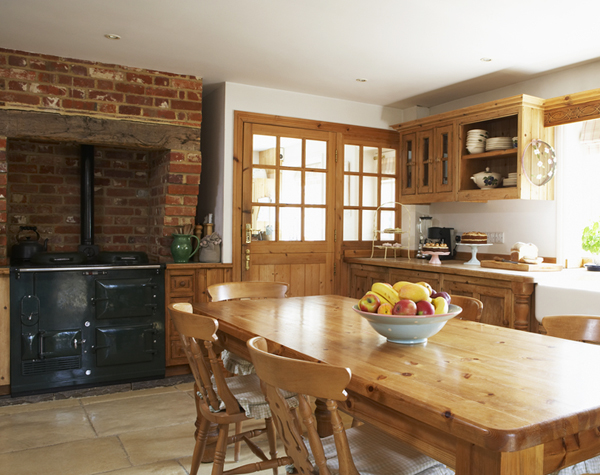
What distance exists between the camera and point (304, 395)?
1.35 meters

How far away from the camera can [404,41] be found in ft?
11.3

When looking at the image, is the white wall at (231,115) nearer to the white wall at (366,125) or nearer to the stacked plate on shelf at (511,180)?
the white wall at (366,125)

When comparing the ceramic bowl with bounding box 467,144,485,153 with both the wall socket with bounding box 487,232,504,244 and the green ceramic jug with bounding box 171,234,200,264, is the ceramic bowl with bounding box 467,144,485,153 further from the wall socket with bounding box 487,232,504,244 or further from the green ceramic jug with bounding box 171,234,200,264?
the green ceramic jug with bounding box 171,234,200,264

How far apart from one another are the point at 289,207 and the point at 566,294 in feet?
7.86

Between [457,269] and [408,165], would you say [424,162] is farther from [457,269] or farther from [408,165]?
[457,269]

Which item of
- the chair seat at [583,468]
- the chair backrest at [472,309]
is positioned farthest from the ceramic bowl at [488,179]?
the chair seat at [583,468]

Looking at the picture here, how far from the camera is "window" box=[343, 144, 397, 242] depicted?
5.07 metres

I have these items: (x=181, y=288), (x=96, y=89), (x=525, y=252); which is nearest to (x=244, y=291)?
(x=181, y=288)

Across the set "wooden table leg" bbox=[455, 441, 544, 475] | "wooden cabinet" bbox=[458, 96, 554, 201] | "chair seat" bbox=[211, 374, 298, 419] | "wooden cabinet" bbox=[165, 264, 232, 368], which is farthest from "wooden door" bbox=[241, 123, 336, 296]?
"wooden table leg" bbox=[455, 441, 544, 475]

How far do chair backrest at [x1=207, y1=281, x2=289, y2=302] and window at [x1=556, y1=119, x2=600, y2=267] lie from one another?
90.8 inches

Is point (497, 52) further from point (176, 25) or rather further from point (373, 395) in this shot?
point (373, 395)

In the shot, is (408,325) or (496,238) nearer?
(408,325)

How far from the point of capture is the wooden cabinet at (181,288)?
164 inches

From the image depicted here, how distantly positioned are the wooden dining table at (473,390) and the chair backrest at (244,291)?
0.89 m
